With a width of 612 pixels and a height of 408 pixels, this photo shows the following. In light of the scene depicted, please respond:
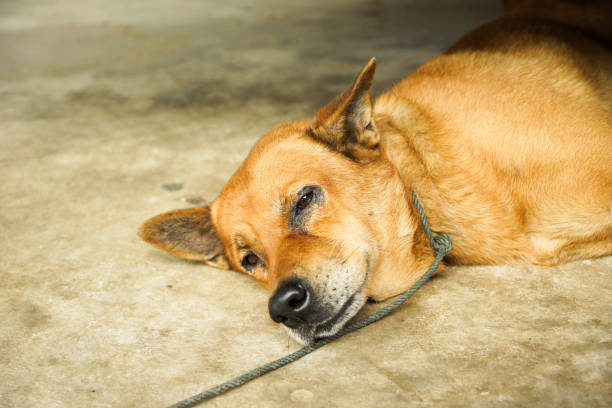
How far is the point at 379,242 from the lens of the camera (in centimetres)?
268

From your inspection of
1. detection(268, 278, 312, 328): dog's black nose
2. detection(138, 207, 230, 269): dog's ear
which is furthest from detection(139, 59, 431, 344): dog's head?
detection(138, 207, 230, 269): dog's ear

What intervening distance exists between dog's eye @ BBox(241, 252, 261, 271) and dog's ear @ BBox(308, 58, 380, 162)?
2.07 ft

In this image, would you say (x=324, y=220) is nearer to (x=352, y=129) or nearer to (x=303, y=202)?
(x=303, y=202)

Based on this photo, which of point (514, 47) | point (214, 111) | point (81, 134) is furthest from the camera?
point (214, 111)

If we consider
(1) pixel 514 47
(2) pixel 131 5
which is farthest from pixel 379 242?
(2) pixel 131 5

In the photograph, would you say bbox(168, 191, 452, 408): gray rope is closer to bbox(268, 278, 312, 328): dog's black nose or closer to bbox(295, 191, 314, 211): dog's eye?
bbox(268, 278, 312, 328): dog's black nose

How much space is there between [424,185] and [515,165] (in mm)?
416

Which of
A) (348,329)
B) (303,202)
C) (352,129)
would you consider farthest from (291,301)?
(352,129)

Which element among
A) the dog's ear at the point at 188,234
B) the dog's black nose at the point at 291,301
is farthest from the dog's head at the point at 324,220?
the dog's ear at the point at 188,234

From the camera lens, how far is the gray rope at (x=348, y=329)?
7.23 feet

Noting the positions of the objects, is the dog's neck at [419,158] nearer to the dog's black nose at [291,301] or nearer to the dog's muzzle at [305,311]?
the dog's muzzle at [305,311]

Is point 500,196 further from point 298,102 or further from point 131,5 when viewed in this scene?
point 131,5

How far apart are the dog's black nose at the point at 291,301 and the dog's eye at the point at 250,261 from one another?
0.56m

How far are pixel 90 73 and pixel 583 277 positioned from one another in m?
5.56
